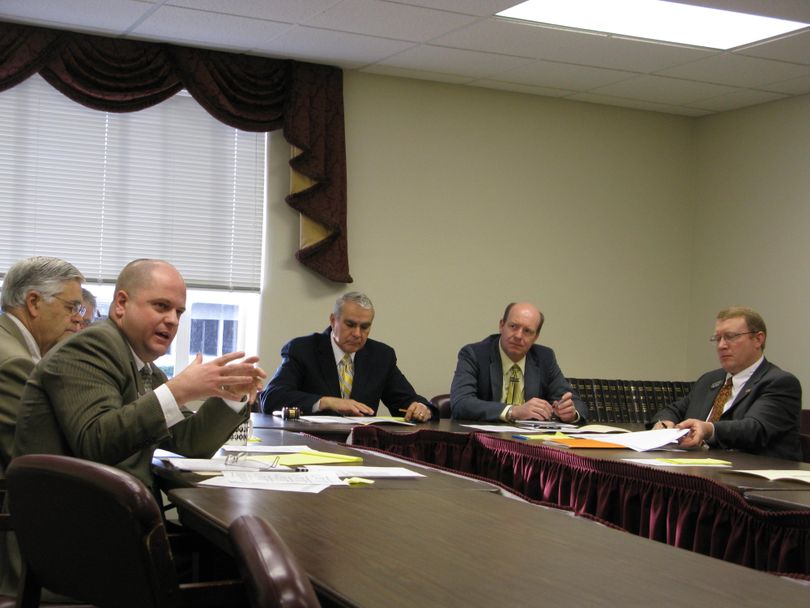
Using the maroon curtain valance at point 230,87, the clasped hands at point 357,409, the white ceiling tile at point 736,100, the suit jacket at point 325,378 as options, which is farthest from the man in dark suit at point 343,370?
the white ceiling tile at point 736,100

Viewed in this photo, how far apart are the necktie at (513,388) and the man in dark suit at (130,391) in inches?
115

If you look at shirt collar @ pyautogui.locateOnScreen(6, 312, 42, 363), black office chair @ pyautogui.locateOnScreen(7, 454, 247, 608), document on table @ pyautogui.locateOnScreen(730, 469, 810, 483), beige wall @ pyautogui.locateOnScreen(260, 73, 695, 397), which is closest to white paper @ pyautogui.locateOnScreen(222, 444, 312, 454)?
shirt collar @ pyautogui.locateOnScreen(6, 312, 42, 363)

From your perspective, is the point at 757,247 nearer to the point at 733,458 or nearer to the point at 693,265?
the point at 693,265

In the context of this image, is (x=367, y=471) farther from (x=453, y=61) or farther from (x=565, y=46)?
(x=453, y=61)

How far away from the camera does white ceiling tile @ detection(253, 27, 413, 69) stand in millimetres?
5836

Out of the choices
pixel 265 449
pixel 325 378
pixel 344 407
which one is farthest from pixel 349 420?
pixel 265 449

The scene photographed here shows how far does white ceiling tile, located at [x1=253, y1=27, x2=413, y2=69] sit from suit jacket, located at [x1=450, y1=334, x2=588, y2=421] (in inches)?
72.8

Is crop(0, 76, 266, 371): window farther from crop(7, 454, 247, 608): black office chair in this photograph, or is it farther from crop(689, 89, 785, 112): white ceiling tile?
crop(7, 454, 247, 608): black office chair

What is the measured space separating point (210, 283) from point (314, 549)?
494 centimetres

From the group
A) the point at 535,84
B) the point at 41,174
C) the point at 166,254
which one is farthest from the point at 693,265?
the point at 41,174

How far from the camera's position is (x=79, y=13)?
5527mm

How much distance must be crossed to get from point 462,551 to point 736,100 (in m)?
6.17

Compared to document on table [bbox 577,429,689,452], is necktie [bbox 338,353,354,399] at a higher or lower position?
higher

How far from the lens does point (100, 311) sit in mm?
6188
